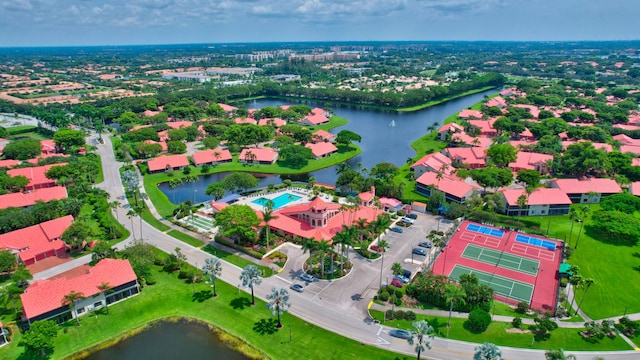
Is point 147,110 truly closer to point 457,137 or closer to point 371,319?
point 457,137

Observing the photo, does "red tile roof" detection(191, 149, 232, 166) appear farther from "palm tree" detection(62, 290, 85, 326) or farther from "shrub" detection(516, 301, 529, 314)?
"shrub" detection(516, 301, 529, 314)

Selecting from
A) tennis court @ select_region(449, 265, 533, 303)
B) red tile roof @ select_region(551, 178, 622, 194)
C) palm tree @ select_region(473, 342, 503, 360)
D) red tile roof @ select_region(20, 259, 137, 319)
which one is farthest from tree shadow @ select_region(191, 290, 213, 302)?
red tile roof @ select_region(551, 178, 622, 194)

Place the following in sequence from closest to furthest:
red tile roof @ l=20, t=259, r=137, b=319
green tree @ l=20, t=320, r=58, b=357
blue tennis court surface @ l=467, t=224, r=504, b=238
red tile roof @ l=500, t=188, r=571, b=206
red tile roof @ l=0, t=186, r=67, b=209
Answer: green tree @ l=20, t=320, r=58, b=357 < red tile roof @ l=20, t=259, r=137, b=319 < blue tennis court surface @ l=467, t=224, r=504, b=238 < red tile roof @ l=500, t=188, r=571, b=206 < red tile roof @ l=0, t=186, r=67, b=209

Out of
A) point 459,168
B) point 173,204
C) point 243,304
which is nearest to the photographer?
point 243,304

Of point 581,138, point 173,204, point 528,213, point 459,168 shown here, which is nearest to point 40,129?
point 173,204

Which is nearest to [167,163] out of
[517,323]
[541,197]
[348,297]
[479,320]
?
[348,297]

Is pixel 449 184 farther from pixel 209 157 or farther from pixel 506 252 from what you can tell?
pixel 209 157

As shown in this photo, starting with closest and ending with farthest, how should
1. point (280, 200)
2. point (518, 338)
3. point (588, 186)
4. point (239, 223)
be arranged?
point (518, 338)
point (239, 223)
point (588, 186)
point (280, 200)
